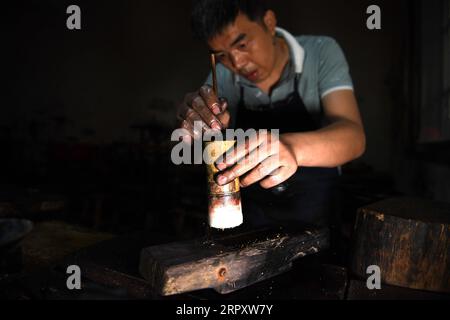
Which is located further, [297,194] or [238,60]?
[297,194]

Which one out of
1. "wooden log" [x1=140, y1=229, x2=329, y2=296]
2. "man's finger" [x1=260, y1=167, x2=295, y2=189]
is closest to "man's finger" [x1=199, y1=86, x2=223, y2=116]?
"man's finger" [x1=260, y1=167, x2=295, y2=189]

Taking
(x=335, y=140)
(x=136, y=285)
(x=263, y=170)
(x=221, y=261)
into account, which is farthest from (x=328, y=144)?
(x=136, y=285)

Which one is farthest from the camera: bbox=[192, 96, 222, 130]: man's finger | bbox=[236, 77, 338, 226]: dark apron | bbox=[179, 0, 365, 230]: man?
bbox=[236, 77, 338, 226]: dark apron

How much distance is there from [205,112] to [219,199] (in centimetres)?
46

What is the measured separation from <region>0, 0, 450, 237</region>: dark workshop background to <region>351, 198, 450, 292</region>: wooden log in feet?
5.08

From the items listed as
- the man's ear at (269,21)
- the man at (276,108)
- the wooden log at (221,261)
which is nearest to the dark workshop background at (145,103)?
the man at (276,108)

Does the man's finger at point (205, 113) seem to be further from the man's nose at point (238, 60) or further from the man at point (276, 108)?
the man's nose at point (238, 60)

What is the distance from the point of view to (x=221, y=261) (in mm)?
1168

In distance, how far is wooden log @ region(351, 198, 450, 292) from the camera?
1.19 metres

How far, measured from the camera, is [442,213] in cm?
129

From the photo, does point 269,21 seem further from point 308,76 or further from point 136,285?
point 136,285

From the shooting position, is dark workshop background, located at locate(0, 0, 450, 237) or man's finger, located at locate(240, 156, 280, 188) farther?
dark workshop background, located at locate(0, 0, 450, 237)

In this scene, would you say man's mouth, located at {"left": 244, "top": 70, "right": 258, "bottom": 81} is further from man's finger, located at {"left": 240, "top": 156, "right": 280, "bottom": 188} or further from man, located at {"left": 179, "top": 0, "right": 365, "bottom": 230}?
man's finger, located at {"left": 240, "top": 156, "right": 280, "bottom": 188}
